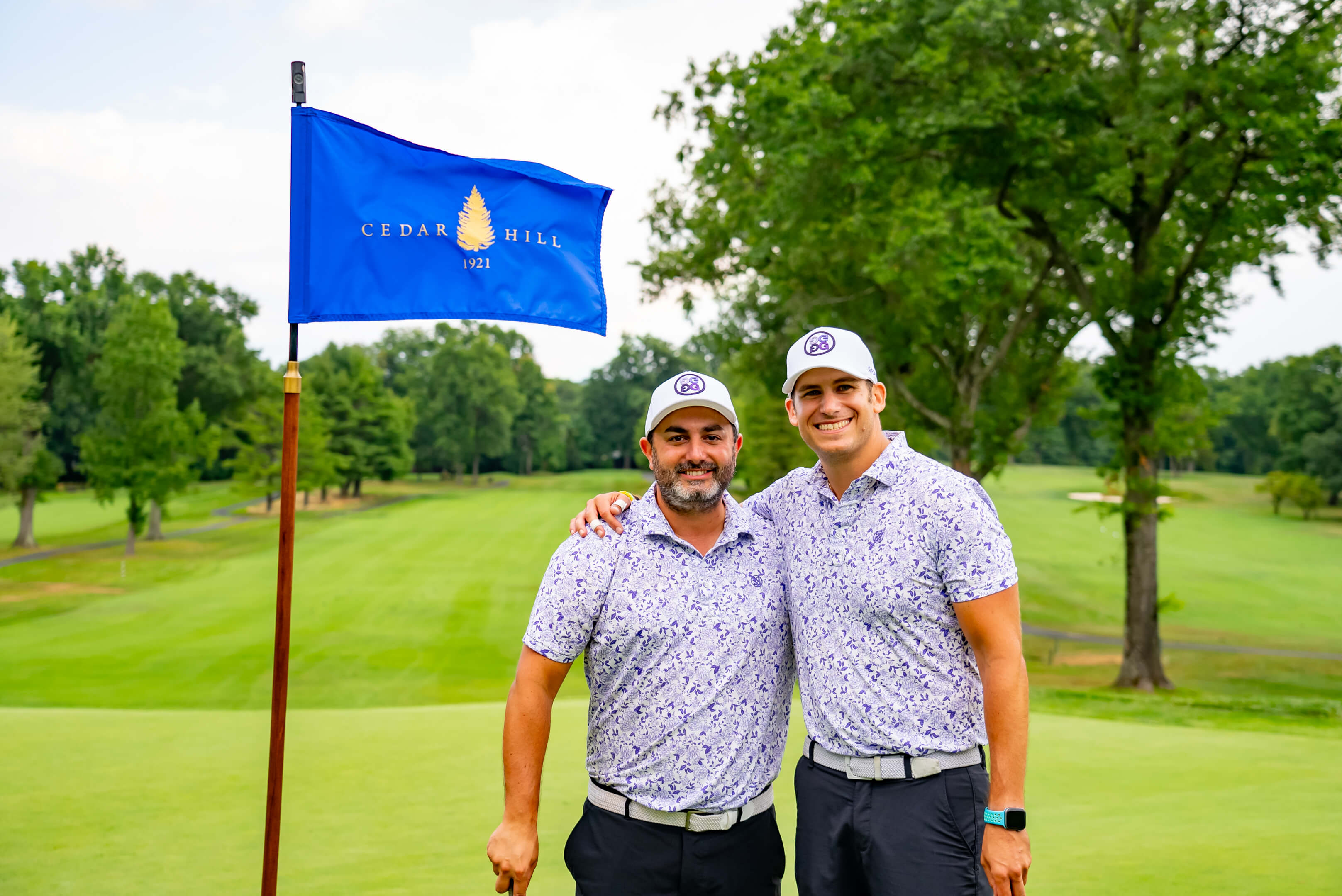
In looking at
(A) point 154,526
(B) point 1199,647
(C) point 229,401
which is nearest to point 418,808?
(B) point 1199,647

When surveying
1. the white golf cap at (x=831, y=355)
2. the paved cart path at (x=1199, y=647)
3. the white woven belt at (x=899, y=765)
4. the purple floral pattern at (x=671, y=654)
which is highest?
the white golf cap at (x=831, y=355)

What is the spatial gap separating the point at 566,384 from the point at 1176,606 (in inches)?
3610

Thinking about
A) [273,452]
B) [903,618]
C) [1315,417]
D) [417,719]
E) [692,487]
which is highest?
[1315,417]

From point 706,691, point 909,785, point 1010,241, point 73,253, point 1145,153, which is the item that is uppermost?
point 73,253

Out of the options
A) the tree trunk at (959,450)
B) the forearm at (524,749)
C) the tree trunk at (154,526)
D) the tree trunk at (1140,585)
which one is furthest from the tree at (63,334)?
the forearm at (524,749)

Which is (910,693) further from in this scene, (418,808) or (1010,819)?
(418,808)

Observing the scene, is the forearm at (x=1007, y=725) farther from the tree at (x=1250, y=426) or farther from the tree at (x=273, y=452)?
the tree at (x=1250, y=426)

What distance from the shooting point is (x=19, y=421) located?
113 ft

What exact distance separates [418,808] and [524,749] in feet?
9.40

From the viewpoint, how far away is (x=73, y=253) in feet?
169

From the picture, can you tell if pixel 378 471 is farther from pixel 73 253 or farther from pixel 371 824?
pixel 371 824

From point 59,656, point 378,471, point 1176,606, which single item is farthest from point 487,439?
point 1176,606

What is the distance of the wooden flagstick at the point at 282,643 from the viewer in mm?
3639

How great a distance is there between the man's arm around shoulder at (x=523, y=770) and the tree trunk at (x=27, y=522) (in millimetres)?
44039
